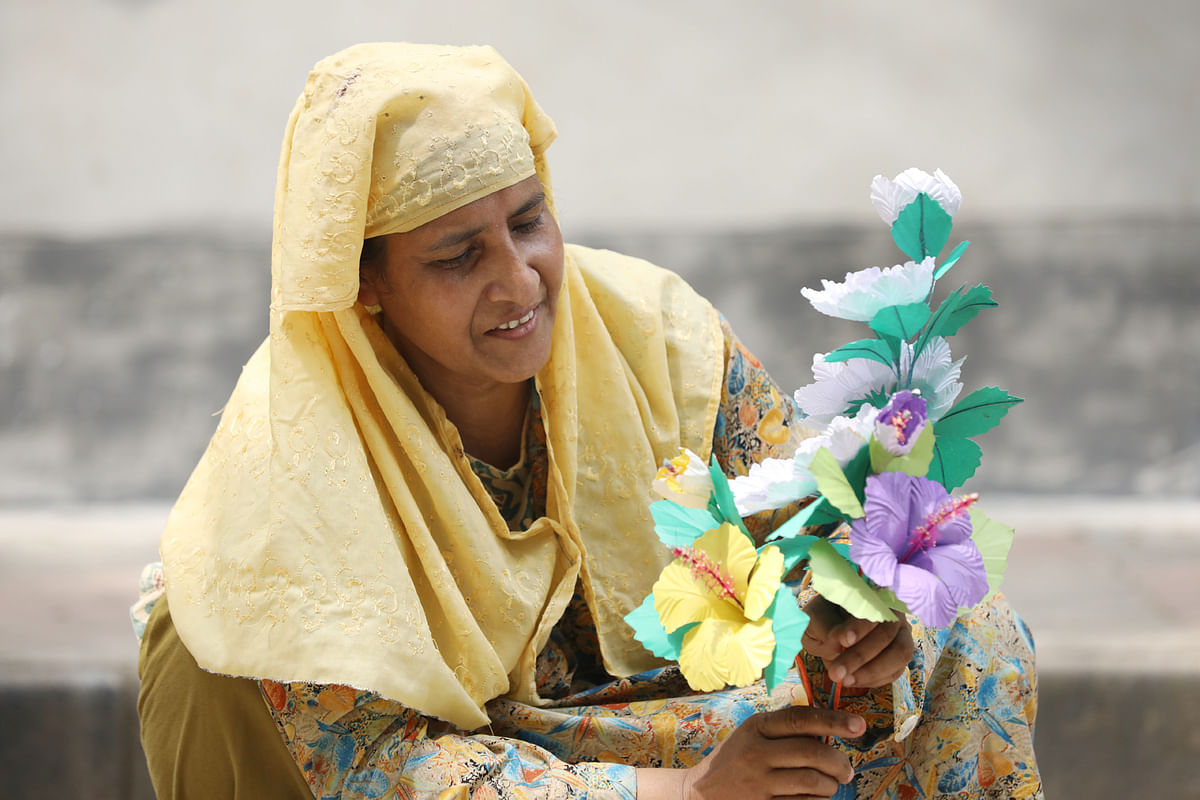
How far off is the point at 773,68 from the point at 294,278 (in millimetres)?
2089

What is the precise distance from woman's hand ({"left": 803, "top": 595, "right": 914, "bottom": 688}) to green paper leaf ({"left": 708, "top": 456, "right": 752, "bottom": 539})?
0.13 m

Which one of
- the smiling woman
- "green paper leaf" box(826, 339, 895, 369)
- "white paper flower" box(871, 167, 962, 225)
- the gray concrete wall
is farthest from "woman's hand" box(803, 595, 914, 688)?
the gray concrete wall

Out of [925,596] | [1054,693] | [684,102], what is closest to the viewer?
[925,596]

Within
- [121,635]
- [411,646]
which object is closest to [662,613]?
[411,646]

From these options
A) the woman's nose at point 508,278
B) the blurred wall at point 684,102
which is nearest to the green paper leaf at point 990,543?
the woman's nose at point 508,278

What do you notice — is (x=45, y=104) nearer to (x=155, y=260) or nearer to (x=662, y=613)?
(x=155, y=260)

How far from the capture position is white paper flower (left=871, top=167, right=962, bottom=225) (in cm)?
109

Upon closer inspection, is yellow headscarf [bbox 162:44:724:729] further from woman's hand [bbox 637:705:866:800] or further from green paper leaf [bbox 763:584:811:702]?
green paper leaf [bbox 763:584:811:702]

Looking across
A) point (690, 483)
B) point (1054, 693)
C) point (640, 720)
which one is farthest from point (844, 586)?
point (1054, 693)

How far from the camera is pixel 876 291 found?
1056mm

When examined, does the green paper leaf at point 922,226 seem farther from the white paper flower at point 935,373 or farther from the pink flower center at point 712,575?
the pink flower center at point 712,575

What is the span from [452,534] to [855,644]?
499 millimetres

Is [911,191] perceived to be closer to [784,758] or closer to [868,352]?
[868,352]

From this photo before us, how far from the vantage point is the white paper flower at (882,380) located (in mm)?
1077
